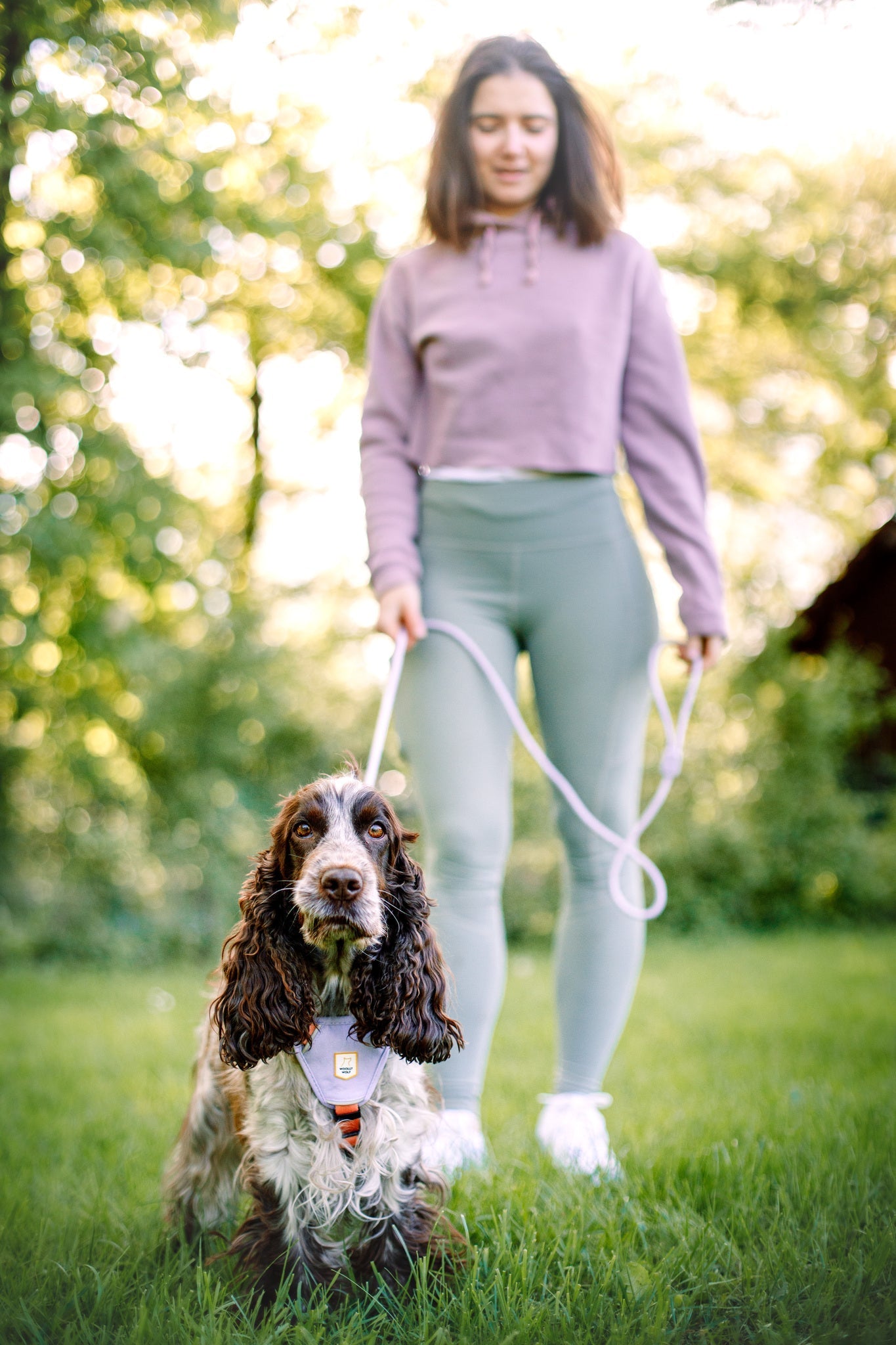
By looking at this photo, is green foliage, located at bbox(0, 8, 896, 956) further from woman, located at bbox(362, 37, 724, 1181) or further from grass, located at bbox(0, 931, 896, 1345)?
grass, located at bbox(0, 931, 896, 1345)

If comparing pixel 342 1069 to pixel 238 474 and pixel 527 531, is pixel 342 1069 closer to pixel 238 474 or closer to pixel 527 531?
pixel 527 531

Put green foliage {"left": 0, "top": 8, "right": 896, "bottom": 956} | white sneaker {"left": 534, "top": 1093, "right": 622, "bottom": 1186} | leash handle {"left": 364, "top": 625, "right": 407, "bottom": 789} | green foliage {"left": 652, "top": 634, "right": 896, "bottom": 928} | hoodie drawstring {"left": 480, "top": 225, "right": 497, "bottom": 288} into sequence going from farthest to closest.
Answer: green foliage {"left": 652, "top": 634, "right": 896, "bottom": 928} < green foliage {"left": 0, "top": 8, "right": 896, "bottom": 956} < hoodie drawstring {"left": 480, "top": 225, "right": 497, "bottom": 288} < white sneaker {"left": 534, "top": 1093, "right": 622, "bottom": 1186} < leash handle {"left": 364, "top": 625, "right": 407, "bottom": 789}

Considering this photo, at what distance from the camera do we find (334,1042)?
223cm

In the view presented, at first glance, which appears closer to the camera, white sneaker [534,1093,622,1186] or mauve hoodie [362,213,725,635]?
white sneaker [534,1093,622,1186]

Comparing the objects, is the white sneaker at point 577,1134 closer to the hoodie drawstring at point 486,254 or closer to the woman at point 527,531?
the woman at point 527,531

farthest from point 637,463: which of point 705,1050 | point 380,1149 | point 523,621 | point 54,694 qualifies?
point 54,694

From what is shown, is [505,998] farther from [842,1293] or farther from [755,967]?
[842,1293]

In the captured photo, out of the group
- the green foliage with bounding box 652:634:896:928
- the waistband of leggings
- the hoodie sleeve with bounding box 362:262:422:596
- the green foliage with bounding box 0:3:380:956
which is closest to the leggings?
the waistband of leggings

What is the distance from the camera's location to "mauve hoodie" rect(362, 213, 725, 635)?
2.93 meters

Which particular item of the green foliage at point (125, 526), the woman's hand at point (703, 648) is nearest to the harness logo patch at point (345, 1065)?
the woman's hand at point (703, 648)

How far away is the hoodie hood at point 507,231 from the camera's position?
2980 mm

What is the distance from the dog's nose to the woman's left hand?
1437 mm

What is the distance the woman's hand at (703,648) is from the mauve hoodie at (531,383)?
0.03 metres

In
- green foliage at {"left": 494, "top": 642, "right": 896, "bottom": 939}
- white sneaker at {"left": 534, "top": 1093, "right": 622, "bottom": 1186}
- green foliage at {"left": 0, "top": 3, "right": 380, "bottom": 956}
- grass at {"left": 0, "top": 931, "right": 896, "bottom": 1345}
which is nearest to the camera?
grass at {"left": 0, "top": 931, "right": 896, "bottom": 1345}
